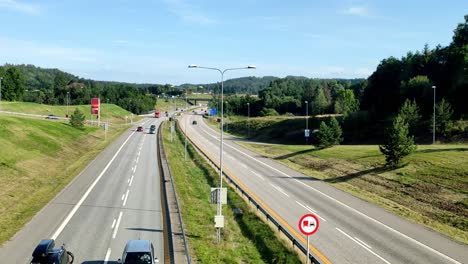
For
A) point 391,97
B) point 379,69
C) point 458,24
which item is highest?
point 458,24

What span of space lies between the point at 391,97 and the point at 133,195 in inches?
3202

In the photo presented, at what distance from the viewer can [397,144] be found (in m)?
48.4

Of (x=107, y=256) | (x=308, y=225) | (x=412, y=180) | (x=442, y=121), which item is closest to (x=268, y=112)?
(x=442, y=121)

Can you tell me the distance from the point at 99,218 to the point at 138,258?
11151 millimetres

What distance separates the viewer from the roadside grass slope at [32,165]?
2974 cm

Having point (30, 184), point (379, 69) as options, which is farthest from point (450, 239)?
point (379, 69)

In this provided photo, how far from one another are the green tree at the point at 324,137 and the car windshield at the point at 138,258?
55638mm

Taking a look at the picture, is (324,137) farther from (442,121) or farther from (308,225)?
(308,225)

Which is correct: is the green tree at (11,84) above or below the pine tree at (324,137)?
above

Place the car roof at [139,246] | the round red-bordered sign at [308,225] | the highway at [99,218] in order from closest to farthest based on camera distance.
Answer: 1. the round red-bordered sign at [308,225]
2. the car roof at [139,246]
3. the highway at [99,218]

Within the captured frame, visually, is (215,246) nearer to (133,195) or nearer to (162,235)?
(162,235)

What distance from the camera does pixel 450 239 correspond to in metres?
27.1

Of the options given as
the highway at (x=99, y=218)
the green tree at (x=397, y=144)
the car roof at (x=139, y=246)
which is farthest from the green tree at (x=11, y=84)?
the car roof at (x=139, y=246)

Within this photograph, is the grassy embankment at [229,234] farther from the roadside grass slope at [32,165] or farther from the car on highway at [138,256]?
the roadside grass slope at [32,165]
